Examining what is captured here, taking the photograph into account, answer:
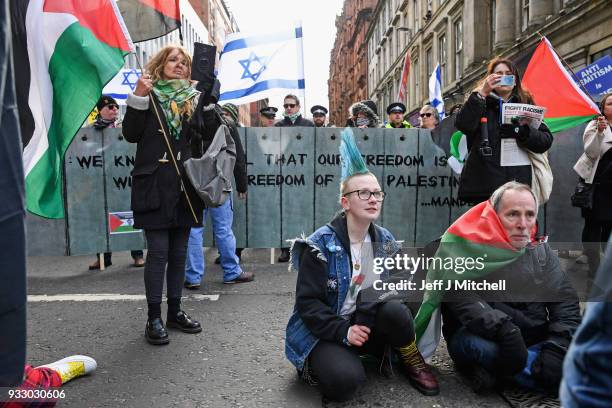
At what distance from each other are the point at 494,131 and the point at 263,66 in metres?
3.98

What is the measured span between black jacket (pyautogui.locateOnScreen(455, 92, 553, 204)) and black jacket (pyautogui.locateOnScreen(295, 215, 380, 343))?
1.92 meters

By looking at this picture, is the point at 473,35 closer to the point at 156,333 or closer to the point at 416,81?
the point at 416,81

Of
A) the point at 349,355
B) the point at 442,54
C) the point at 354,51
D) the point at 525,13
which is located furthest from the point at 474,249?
the point at 354,51

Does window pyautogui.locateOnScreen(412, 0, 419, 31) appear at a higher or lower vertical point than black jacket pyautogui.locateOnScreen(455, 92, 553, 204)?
higher

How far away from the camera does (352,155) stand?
278 cm

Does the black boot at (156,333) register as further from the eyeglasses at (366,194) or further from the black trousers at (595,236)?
the black trousers at (595,236)

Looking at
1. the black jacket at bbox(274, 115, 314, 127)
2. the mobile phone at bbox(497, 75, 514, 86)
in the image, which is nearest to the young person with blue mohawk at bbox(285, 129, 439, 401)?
the mobile phone at bbox(497, 75, 514, 86)

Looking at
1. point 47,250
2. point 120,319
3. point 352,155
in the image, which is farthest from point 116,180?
point 352,155

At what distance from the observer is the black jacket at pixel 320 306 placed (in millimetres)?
2566

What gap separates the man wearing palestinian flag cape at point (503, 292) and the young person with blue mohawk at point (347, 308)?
0.90 feet

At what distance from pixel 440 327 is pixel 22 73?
2452 millimetres

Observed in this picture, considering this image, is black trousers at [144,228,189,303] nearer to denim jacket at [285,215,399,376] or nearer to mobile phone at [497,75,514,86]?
denim jacket at [285,215,399,376]

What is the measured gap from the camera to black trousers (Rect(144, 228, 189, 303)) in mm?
3426

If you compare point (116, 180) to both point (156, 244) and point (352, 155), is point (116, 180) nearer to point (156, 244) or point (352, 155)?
point (156, 244)
